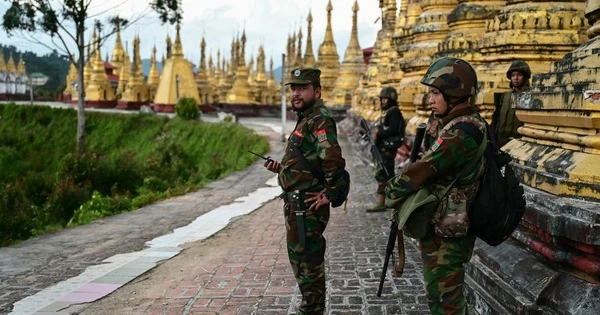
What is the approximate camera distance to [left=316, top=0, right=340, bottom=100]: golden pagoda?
33.3 m

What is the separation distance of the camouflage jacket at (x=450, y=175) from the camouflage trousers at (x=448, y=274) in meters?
0.10

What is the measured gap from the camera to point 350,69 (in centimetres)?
2850

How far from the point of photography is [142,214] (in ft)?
32.6

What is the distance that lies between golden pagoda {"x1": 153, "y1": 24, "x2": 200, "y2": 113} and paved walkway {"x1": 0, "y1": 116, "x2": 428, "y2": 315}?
101ft

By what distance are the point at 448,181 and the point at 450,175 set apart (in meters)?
0.04

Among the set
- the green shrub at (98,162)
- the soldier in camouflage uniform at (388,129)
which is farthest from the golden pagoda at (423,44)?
the green shrub at (98,162)

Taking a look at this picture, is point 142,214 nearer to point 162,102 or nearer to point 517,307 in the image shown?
point 517,307

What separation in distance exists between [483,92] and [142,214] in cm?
550

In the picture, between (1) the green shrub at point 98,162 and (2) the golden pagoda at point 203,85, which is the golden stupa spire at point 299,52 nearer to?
(2) the golden pagoda at point 203,85

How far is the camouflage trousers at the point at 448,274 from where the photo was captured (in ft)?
11.1

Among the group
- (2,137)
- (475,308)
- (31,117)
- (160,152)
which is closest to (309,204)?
(475,308)

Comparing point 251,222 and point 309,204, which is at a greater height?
point 309,204

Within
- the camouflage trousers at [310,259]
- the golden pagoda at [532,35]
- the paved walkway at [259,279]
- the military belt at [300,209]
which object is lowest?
the paved walkway at [259,279]

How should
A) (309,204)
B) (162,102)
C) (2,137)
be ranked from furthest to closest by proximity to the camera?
1. (162,102)
2. (2,137)
3. (309,204)
